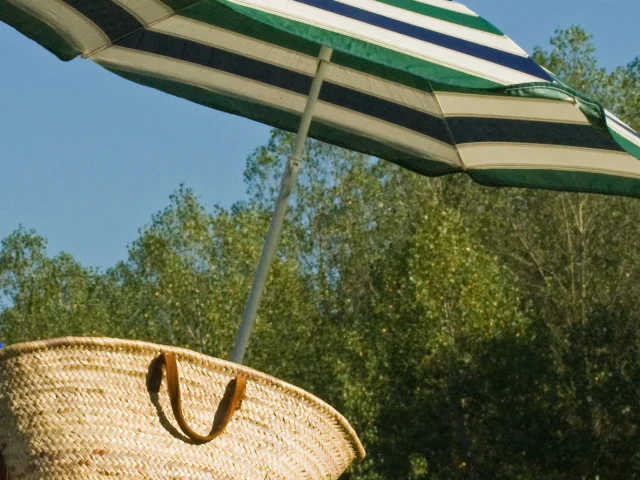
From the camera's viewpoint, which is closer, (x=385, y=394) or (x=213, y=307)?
(x=385, y=394)

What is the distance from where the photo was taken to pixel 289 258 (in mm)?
33625

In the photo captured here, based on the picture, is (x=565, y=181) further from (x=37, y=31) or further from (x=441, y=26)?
(x=37, y=31)

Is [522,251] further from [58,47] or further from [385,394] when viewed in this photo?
[58,47]

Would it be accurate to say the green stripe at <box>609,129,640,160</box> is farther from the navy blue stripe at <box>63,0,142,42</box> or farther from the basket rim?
the navy blue stripe at <box>63,0,142,42</box>

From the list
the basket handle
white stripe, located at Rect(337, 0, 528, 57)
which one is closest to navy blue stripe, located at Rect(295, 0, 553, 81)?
white stripe, located at Rect(337, 0, 528, 57)

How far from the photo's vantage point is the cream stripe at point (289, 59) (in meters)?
3.70

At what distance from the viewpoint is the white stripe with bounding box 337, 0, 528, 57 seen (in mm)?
2621

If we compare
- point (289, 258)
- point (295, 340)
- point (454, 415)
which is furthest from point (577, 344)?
point (289, 258)

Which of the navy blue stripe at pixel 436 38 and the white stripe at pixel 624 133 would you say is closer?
the navy blue stripe at pixel 436 38

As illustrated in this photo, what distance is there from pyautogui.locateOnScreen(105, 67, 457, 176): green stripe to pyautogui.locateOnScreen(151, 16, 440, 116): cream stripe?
0.49ft

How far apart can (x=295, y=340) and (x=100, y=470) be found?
92.2 feet

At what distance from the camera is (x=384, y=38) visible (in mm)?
2355

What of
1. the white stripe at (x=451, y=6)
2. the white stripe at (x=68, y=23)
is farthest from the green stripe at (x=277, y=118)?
the white stripe at (x=451, y=6)

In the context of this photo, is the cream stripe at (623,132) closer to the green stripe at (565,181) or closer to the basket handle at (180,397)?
the green stripe at (565,181)
